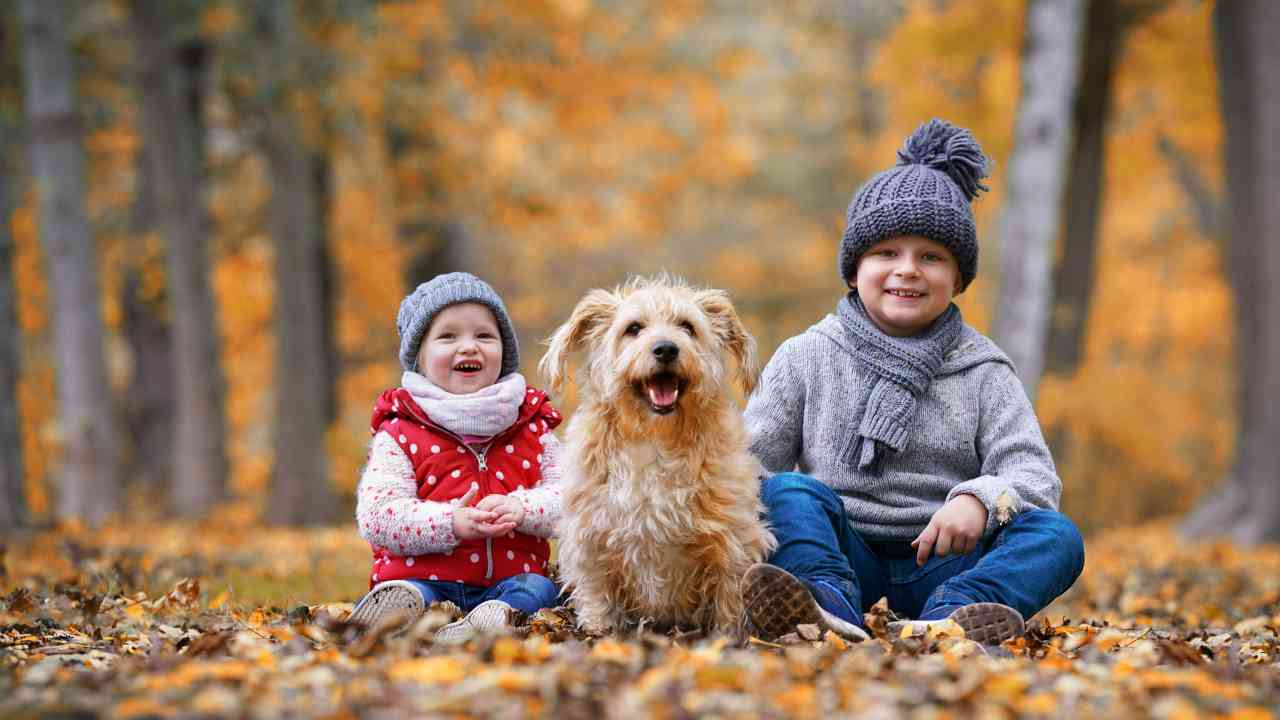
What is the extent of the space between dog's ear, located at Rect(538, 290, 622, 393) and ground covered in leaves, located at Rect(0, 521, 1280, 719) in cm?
86

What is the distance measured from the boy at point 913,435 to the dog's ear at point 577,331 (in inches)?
29.4

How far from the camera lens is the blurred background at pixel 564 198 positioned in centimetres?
1118

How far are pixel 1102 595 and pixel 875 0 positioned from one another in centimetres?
1401

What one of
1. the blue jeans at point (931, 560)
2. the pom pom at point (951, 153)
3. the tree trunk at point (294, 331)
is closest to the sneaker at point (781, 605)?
the blue jeans at point (931, 560)

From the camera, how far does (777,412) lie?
4.70m

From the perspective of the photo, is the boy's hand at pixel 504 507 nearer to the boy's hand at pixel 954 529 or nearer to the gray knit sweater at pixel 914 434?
the gray knit sweater at pixel 914 434

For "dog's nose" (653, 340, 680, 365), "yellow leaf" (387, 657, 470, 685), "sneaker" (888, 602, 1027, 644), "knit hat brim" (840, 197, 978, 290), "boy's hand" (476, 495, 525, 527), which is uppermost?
A: "knit hat brim" (840, 197, 978, 290)

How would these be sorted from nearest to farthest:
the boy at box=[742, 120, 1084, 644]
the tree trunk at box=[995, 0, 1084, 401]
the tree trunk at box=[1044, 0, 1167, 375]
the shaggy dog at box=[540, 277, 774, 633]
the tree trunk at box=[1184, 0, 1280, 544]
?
the shaggy dog at box=[540, 277, 774, 633] → the boy at box=[742, 120, 1084, 644] → the tree trunk at box=[995, 0, 1084, 401] → the tree trunk at box=[1184, 0, 1280, 544] → the tree trunk at box=[1044, 0, 1167, 375]

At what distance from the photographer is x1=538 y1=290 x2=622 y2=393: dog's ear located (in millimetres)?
4301

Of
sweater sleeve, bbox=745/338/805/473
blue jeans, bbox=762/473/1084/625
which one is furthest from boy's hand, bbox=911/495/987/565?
sweater sleeve, bbox=745/338/805/473

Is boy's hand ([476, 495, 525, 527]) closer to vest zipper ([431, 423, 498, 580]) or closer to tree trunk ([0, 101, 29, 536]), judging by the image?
vest zipper ([431, 423, 498, 580])

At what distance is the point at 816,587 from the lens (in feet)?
13.4

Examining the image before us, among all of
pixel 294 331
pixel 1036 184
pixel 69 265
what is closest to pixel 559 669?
pixel 1036 184

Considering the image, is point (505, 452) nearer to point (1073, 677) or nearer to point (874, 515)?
point (874, 515)
